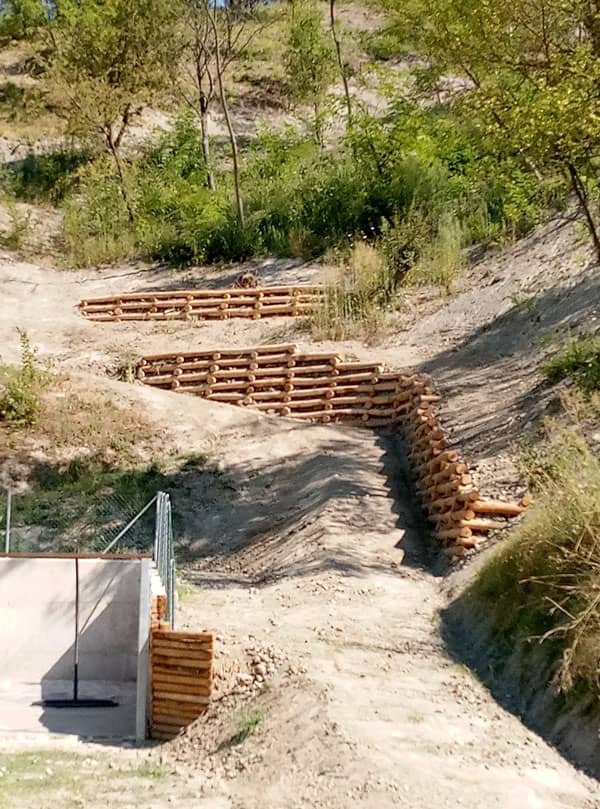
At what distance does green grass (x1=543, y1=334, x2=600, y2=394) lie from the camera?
27.3 feet

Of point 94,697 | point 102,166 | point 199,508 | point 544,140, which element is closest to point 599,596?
point 94,697

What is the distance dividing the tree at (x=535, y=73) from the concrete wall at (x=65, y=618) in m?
4.69

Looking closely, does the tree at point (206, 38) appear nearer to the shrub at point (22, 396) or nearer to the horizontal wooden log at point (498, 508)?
the shrub at point (22, 396)

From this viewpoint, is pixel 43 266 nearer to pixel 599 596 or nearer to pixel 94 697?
pixel 94 697

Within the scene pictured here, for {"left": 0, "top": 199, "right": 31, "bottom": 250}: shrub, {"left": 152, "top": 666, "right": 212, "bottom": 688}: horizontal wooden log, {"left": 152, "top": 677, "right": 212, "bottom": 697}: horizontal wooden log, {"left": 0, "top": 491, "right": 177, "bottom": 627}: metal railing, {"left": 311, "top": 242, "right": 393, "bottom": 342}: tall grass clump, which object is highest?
{"left": 0, "top": 199, "right": 31, "bottom": 250}: shrub

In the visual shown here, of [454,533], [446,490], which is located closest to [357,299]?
[446,490]

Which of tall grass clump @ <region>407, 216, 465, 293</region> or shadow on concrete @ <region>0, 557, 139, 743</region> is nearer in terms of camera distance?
shadow on concrete @ <region>0, 557, 139, 743</region>

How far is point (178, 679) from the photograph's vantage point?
6023 millimetres

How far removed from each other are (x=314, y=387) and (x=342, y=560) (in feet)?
14.5

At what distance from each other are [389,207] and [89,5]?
8.41 meters

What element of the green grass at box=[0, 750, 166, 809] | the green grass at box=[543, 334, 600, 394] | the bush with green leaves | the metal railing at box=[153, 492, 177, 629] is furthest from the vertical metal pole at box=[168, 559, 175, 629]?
the bush with green leaves

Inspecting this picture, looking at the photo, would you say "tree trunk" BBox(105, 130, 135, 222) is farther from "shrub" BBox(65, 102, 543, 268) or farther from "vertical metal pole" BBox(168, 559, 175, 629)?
"vertical metal pole" BBox(168, 559, 175, 629)

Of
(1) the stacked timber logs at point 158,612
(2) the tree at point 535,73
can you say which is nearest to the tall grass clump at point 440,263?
(2) the tree at point 535,73

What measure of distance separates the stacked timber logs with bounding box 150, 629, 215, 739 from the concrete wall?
1.28 meters
